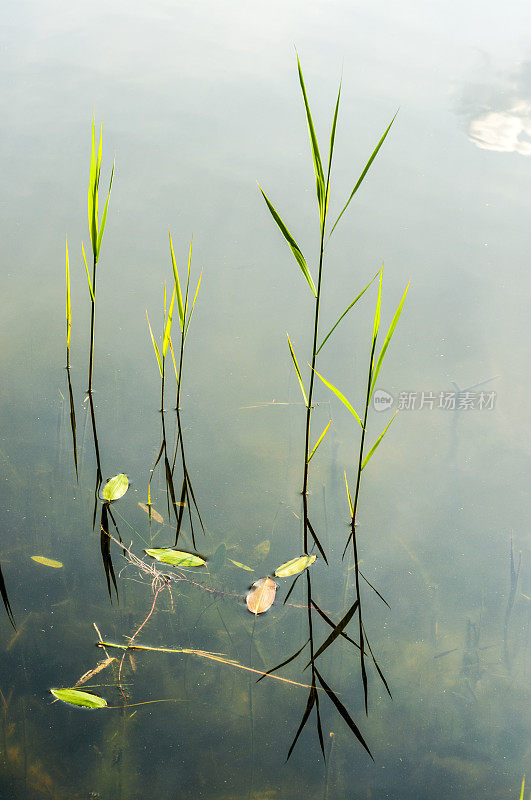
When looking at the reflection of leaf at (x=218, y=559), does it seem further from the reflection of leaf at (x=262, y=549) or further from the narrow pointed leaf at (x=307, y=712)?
the narrow pointed leaf at (x=307, y=712)

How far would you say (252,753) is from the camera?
100 centimetres

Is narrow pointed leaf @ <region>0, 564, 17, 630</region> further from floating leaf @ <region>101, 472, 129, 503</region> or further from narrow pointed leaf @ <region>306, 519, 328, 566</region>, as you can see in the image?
narrow pointed leaf @ <region>306, 519, 328, 566</region>

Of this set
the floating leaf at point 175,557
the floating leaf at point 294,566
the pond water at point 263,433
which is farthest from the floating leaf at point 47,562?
the floating leaf at point 294,566

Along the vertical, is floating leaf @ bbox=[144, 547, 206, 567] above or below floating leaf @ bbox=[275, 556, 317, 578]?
below

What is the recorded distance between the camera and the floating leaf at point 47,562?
3.96 feet

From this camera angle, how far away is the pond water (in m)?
1.02

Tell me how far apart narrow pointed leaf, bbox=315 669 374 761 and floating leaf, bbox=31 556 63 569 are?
Answer: 0.47 metres

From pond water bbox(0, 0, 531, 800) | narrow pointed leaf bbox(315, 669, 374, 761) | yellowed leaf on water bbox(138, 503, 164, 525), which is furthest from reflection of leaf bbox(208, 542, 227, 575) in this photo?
narrow pointed leaf bbox(315, 669, 374, 761)

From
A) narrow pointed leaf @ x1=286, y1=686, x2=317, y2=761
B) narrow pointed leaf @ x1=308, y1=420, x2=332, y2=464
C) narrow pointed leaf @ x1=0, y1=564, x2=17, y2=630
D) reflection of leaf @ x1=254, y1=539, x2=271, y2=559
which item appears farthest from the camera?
narrow pointed leaf @ x1=308, y1=420, x2=332, y2=464

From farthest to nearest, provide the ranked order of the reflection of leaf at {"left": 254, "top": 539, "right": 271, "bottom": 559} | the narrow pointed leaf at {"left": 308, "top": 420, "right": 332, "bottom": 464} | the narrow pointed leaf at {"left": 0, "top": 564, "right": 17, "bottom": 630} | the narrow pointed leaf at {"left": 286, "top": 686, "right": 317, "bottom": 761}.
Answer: the narrow pointed leaf at {"left": 308, "top": 420, "right": 332, "bottom": 464}
the reflection of leaf at {"left": 254, "top": 539, "right": 271, "bottom": 559}
the narrow pointed leaf at {"left": 0, "top": 564, "right": 17, "bottom": 630}
the narrow pointed leaf at {"left": 286, "top": 686, "right": 317, "bottom": 761}

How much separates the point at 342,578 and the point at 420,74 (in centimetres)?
226

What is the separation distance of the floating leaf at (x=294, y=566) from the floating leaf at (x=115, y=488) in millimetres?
338

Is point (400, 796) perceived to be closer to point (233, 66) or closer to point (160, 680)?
point (160, 680)

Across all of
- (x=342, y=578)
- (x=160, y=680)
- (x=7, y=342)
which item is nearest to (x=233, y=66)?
(x=7, y=342)
